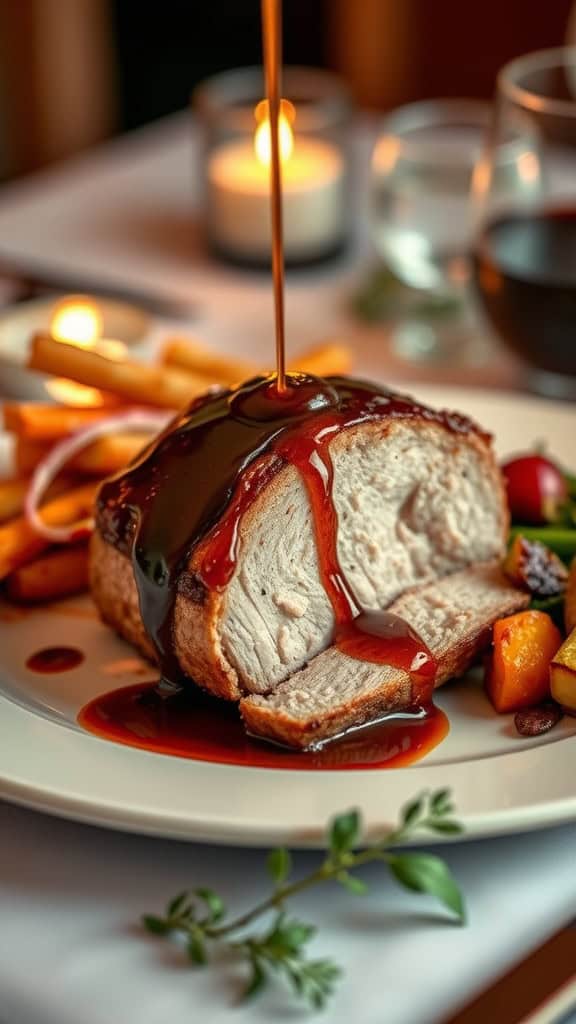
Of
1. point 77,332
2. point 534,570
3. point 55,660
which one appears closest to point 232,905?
point 55,660

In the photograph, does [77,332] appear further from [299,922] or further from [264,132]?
[299,922]

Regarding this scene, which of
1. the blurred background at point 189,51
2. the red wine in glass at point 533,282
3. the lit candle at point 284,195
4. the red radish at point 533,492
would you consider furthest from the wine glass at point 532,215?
the blurred background at point 189,51

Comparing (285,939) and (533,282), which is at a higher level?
(533,282)

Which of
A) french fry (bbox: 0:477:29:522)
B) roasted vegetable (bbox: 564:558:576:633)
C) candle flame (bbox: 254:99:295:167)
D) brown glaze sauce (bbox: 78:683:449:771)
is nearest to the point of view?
brown glaze sauce (bbox: 78:683:449:771)

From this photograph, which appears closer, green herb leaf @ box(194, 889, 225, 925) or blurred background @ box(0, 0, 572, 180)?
green herb leaf @ box(194, 889, 225, 925)

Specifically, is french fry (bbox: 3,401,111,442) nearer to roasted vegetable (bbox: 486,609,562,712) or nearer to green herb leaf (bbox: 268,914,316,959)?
roasted vegetable (bbox: 486,609,562,712)

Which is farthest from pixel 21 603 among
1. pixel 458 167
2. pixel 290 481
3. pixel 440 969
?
pixel 458 167

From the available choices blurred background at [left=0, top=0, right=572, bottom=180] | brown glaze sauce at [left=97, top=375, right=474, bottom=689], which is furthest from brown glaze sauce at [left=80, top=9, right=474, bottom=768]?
blurred background at [left=0, top=0, right=572, bottom=180]
